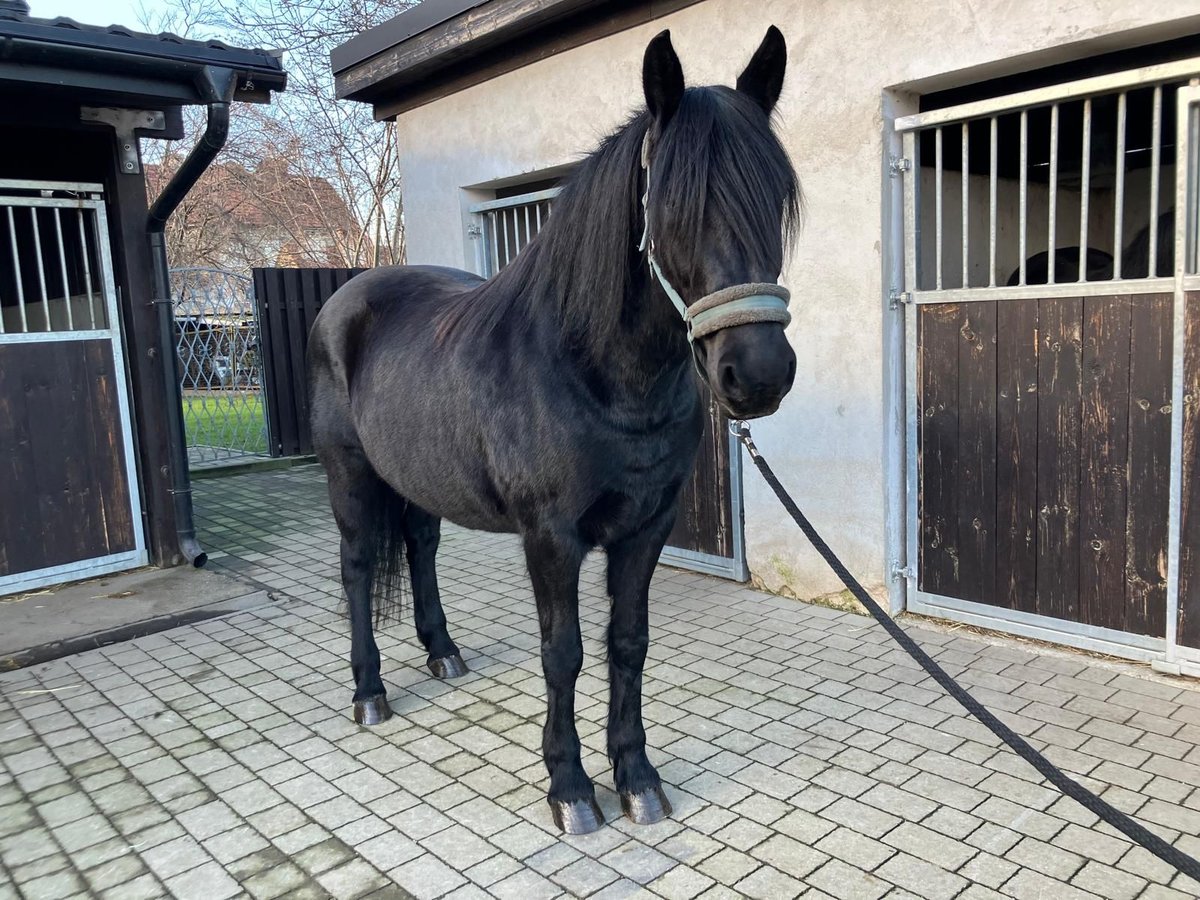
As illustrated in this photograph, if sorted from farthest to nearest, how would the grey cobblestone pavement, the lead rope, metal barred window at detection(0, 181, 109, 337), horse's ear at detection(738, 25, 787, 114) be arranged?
metal barred window at detection(0, 181, 109, 337), the grey cobblestone pavement, horse's ear at detection(738, 25, 787, 114), the lead rope

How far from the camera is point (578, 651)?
256cm

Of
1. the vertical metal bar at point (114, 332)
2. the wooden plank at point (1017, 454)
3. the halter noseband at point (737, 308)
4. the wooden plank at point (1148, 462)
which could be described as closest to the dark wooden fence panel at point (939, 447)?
the wooden plank at point (1017, 454)

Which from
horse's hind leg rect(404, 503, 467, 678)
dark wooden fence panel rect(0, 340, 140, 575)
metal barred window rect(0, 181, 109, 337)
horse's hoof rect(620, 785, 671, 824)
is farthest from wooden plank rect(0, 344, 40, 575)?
horse's hoof rect(620, 785, 671, 824)

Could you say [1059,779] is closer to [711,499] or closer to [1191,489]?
[1191,489]

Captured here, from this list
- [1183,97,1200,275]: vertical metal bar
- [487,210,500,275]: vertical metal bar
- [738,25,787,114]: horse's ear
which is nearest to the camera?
[738,25,787,114]: horse's ear

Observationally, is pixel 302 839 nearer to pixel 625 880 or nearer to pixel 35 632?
pixel 625 880

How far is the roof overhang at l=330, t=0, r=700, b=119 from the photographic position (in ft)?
16.5

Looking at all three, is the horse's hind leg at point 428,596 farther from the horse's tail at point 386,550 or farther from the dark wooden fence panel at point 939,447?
the dark wooden fence panel at point 939,447

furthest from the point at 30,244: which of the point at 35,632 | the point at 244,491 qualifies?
the point at 244,491

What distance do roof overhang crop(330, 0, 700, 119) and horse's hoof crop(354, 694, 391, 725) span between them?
154 inches

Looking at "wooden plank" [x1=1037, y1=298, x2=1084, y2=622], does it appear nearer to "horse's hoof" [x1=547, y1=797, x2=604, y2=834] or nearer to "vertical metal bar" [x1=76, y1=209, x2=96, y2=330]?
"horse's hoof" [x1=547, y1=797, x2=604, y2=834]

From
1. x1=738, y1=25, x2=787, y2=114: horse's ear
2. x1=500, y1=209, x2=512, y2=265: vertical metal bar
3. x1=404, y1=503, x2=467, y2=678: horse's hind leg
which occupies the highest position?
x1=500, y1=209, x2=512, y2=265: vertical metal bar

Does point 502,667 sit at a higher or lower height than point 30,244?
lower

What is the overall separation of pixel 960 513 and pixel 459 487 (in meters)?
2.51
